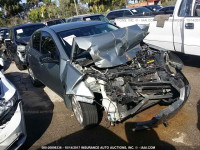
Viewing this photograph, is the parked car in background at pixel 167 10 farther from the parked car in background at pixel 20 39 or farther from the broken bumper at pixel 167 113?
the parked car in background at pixel 20 39

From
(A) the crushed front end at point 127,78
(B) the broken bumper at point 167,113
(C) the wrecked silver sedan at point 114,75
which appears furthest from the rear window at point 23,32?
(B) the broken bumper at point 167,113

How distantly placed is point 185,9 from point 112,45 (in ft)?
9.34

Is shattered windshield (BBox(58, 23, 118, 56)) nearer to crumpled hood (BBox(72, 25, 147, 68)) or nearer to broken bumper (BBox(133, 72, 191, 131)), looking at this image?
crumpled hood (BBox(72, 25, 147, 68))

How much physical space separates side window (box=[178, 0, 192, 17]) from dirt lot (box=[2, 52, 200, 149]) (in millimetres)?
1778

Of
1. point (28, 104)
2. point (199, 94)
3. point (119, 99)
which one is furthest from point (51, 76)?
point (199, 94)

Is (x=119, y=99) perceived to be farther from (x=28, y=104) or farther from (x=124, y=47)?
(x=28, y=104)

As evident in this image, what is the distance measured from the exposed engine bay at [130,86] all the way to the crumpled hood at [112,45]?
154 mm

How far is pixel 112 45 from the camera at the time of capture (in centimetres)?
371

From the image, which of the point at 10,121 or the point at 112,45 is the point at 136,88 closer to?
the point at 112,45

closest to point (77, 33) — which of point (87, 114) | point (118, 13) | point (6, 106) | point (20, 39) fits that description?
point (87, 114)

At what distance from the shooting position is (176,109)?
9.69 ft

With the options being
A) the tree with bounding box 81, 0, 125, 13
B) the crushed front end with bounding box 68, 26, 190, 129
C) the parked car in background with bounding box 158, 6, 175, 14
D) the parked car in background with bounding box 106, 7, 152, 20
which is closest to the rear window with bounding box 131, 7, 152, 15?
the parked car in background with bounding box 106, 7, 152, 20

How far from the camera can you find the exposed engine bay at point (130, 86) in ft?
10.3

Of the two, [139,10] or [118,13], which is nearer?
[139,10]
